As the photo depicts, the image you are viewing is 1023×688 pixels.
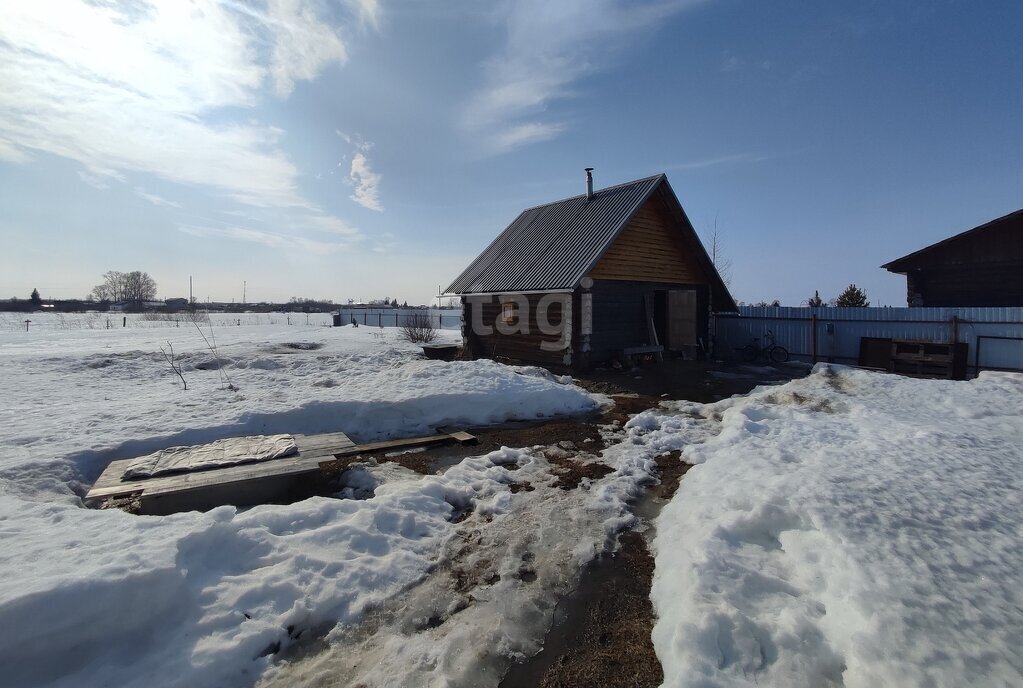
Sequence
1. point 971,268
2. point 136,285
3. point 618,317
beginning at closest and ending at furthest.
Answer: point 618,317
point 971,268
point 136,285

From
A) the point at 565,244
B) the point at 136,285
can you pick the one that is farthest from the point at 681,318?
the point at 136,285

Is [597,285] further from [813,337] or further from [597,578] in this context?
[597,578]

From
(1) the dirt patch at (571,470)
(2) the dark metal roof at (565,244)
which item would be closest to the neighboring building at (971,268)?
(2) the dark metal roof at (565,244)

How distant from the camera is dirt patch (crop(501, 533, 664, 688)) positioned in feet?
8.22

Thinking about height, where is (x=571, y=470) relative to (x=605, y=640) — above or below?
above

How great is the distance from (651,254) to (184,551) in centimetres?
1371

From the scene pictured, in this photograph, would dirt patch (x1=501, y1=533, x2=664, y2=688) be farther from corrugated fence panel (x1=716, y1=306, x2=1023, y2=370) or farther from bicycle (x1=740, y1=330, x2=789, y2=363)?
bicycle (x1=740, y1=330, x2=789, y2=363)

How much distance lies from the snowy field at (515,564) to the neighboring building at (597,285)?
6.92 m

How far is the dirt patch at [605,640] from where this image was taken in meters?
2.51

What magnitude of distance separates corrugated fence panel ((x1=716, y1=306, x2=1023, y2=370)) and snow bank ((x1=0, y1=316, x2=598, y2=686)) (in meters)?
13.2

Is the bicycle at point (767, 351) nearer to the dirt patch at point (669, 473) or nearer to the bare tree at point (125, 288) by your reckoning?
the dirt patch at point (669, 473)

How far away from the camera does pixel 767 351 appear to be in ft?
53.0

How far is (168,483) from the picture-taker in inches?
187

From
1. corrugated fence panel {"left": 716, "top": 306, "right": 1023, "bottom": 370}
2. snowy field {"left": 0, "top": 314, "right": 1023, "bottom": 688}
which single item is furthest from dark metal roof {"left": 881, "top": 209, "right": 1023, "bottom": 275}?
snowy field {"left": 0, "top": 314, "right": 1023, "bottom": 688}
